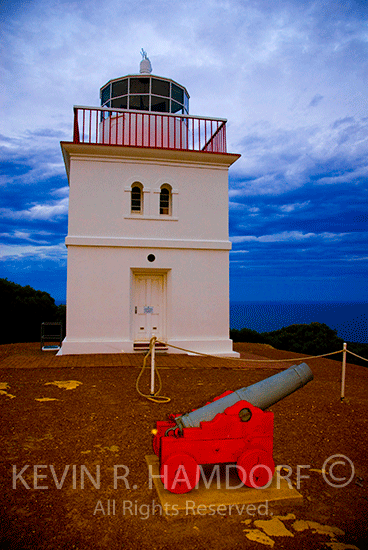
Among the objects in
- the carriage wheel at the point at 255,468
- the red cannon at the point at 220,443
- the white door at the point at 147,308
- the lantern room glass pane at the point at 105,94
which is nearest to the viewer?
the red cannon at the point at 220,443

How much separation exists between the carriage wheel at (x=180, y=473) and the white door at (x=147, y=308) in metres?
8.10

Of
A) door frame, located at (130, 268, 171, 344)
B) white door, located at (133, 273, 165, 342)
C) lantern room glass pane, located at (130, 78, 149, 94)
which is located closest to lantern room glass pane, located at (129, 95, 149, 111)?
lantern room glass pane, located at (130, 78, 149, 94)

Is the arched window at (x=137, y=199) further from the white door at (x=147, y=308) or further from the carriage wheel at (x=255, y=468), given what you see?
the carriage wheel at (x=255, y=468)

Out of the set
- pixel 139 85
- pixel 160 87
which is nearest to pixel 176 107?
pixel 160 87

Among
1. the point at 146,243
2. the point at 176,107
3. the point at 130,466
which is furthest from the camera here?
the point at 176,107

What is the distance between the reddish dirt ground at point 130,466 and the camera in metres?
3.29

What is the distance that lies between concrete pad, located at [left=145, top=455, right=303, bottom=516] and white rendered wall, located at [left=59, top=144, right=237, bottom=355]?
7.34 meters

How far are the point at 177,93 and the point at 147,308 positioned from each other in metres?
7.84

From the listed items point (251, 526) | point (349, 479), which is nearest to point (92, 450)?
point (251, 526)

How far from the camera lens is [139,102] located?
1343cm

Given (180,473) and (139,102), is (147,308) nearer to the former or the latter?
(139,102)
